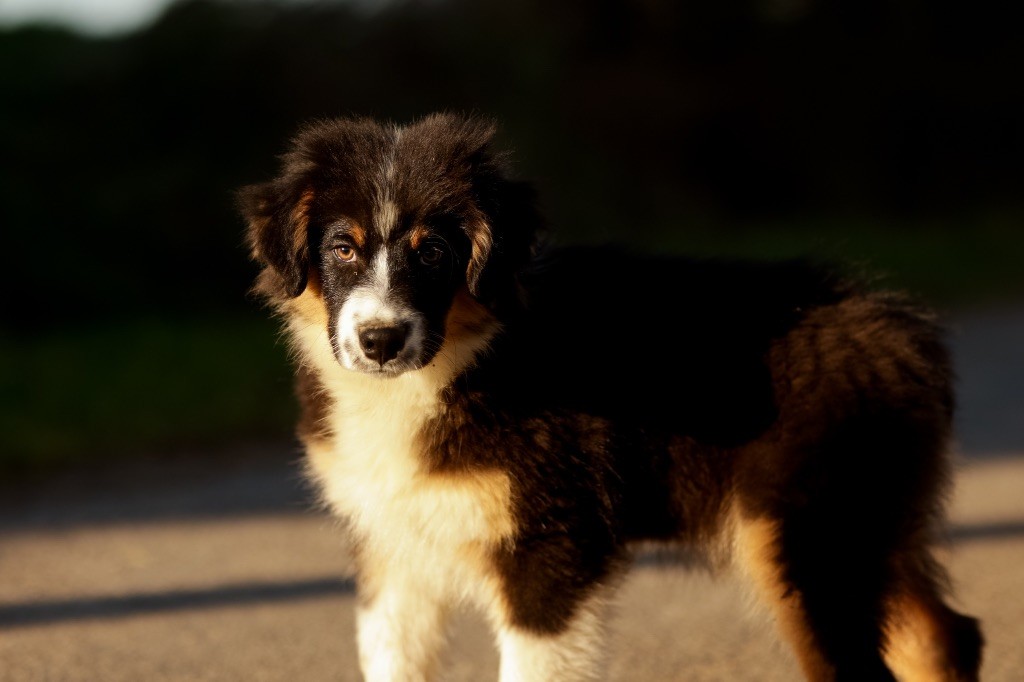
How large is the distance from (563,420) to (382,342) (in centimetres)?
75

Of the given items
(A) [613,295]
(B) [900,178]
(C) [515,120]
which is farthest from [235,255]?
(B) [900,178]

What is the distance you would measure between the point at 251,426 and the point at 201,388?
1038 millimetres

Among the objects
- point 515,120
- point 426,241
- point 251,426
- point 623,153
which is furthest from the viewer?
point 623,153

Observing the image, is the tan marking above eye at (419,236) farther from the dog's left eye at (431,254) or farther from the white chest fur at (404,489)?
the white chest fur at (404,489)

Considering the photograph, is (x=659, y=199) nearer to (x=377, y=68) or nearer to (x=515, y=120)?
(x=515, y=120)

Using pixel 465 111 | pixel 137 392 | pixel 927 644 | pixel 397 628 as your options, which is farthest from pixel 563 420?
pixel 137 392

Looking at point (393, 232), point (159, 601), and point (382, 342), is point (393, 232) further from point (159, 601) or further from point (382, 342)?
point (159, 601)

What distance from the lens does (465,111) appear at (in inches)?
326

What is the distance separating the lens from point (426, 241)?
4727 mm

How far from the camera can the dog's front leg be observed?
509 cm

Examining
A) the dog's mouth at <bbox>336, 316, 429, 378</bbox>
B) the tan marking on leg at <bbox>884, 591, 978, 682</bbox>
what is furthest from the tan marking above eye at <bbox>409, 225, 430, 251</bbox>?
the tan marking on leg at <bbox>884, 591, 978, 682</bbox>

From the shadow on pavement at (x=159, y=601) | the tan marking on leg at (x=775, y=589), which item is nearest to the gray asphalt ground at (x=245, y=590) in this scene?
the shadow on pavement at (x=159, y=601)

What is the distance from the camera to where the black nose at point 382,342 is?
4488mm

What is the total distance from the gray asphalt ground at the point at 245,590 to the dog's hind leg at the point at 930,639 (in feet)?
1.00
